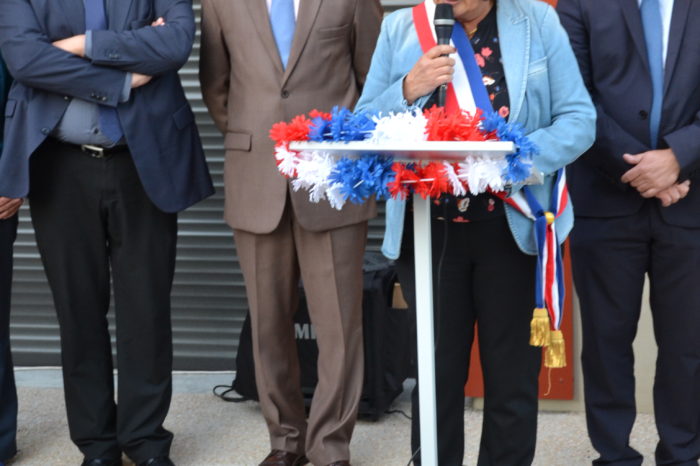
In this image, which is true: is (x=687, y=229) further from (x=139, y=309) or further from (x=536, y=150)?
(x=139, y=309)

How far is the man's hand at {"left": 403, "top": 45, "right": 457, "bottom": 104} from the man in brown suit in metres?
1.02

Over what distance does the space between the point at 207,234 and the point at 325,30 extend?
182 cm

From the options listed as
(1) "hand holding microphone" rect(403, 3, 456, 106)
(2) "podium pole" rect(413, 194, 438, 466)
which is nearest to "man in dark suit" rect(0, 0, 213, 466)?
(1) "hand holding microphone" rect(403, 3, 456, 106)

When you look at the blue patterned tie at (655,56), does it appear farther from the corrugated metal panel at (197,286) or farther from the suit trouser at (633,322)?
the corrugated metal panel at (197,286)

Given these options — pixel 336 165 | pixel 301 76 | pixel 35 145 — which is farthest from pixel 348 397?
pixel 336 165

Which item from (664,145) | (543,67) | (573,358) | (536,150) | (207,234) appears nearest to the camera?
(536,150)

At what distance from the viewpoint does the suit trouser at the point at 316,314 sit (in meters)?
4.00

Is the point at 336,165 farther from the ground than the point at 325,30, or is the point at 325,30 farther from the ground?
the point at 325,30

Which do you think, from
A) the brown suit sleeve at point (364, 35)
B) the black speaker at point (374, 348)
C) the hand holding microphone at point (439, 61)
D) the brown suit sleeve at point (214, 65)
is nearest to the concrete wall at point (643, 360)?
the black speaker at point (374, 348)

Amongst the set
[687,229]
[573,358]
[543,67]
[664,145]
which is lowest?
[573,358]

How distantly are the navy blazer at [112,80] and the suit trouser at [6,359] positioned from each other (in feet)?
1.26

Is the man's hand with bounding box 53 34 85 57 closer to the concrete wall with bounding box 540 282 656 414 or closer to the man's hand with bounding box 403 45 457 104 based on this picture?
the man's hand with bounding box 403 45 457 104

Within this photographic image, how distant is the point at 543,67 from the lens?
3146 millimetres

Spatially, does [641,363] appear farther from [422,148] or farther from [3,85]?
[3,85]
